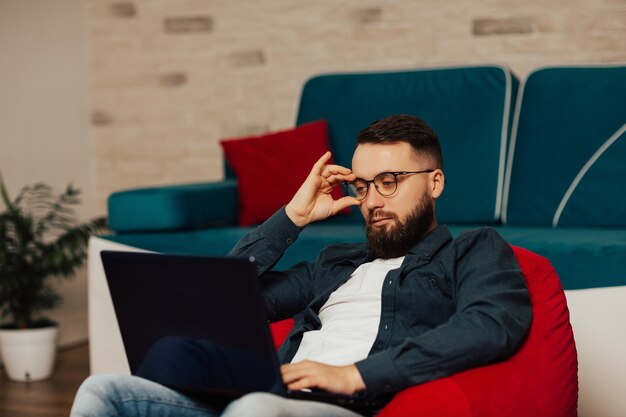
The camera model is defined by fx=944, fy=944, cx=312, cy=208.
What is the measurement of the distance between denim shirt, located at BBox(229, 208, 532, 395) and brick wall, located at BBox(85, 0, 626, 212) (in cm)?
208

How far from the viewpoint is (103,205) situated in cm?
488

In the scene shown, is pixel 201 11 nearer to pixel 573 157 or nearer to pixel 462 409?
pixel 573 157

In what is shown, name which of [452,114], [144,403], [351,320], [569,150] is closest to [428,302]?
[351,320]

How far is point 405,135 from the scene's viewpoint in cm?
190

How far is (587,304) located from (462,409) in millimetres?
1121

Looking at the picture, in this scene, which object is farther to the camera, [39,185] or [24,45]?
[24,45]

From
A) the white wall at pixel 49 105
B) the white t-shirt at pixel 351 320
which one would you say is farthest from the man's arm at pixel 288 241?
the white wall at pixel 49 105

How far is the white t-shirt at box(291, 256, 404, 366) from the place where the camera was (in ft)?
5.84

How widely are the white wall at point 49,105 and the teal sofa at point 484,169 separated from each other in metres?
1.16

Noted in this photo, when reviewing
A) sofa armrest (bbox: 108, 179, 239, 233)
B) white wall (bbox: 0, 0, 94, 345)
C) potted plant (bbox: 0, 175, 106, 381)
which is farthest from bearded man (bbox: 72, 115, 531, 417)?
white wall (bbox: 0, 0, 94, 345)

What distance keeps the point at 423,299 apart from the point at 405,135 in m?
0.34

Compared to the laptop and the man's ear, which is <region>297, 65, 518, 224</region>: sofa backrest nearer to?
the man's ear

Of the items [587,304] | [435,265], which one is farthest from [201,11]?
[435,265]


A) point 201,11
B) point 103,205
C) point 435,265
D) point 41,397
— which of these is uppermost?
point 201,11
